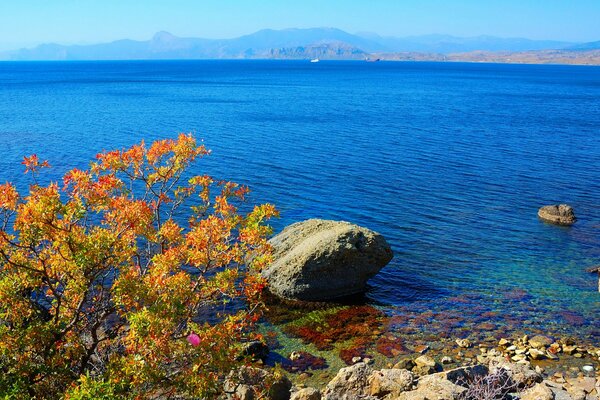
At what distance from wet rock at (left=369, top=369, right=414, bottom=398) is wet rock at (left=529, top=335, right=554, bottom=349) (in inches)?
381

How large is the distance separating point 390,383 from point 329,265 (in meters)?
12.6

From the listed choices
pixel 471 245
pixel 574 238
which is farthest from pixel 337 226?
pixel 574 238

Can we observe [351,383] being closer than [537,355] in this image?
Yes

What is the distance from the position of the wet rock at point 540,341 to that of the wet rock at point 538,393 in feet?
27.9

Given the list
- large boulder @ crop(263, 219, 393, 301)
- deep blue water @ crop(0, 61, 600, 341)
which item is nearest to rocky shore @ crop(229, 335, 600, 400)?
deep blue water @ crop(0, 61, 600, 341)

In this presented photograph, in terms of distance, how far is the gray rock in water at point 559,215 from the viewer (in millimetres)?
43812

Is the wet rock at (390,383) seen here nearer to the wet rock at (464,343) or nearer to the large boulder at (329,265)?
the wet rock at (464,343)

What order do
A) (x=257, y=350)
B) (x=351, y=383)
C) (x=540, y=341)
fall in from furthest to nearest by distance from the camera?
1. (x=540, y=341)
2. (x=257, y=350)
3. (x=351, y=383)

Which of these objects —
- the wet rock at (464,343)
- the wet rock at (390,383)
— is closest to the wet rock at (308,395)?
the wet rock at (390,383)

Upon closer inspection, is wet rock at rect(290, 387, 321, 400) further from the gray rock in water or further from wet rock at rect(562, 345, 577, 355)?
the gray rock in water

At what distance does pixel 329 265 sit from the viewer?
31.0m

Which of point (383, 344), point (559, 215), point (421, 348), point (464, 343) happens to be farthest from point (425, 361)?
point (559, 215)

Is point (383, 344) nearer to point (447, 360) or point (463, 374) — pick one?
point (447, 360)

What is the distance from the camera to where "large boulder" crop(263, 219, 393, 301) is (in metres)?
30.8
